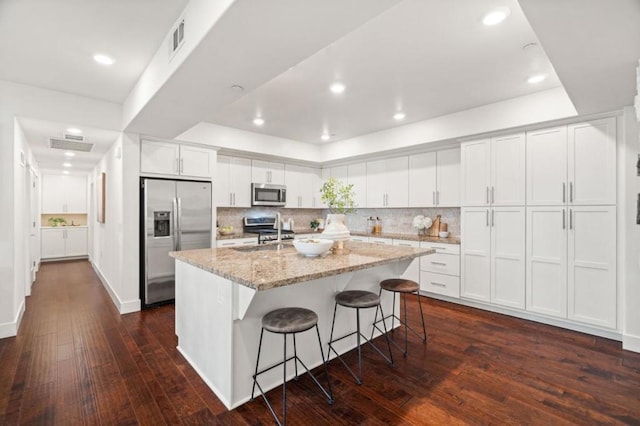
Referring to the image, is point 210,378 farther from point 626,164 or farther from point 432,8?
point 626,164

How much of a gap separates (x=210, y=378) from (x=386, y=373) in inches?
53.0

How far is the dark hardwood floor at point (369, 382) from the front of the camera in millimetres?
1903

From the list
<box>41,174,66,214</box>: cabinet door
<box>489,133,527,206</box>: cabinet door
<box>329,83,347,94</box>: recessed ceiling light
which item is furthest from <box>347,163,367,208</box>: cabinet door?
<box>41,174,66,214</box>: cabinet door

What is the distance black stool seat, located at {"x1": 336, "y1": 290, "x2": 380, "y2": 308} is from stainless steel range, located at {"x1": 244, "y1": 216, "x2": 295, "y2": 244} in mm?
2706

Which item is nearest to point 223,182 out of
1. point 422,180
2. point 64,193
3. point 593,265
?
point 422,180

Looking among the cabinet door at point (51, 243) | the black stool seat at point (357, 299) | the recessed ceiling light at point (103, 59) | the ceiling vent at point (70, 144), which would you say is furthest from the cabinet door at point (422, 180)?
the cabinet door at point (51, 243)

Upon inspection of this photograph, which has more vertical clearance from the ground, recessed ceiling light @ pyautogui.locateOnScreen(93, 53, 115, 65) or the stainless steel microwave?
recessed ceiling light @ pyautogui.locateOnScreen(93, 53, 115, 65)

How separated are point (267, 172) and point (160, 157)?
188cm

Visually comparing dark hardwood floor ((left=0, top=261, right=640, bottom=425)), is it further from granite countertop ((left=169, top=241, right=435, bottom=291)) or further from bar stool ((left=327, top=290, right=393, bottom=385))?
granite countertop ((left=169, top=241, right=435, bottom=291))

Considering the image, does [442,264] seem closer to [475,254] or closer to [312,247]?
[475,254]

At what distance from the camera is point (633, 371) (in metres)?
2.45

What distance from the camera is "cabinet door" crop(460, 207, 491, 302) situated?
3869 millimetres

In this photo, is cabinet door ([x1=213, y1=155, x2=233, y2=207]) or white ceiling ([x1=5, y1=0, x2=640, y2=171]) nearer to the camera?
white ceiling ([x1=5, y1=0, x2=640, y2=171])

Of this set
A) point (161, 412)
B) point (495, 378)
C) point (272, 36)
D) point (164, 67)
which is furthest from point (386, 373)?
point (164, 67)
